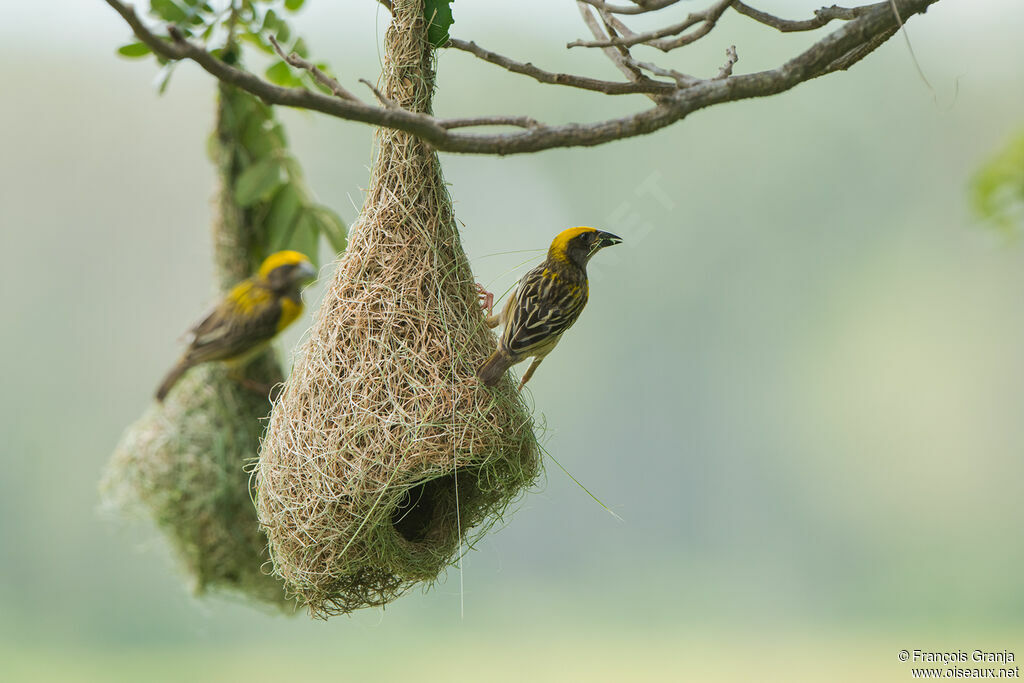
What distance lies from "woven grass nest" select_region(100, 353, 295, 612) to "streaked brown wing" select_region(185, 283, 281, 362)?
0.22 meters

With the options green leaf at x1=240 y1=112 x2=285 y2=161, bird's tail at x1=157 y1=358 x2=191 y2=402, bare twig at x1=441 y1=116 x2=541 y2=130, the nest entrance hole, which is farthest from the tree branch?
bird's tail at x1=157 y1=358 x2=191 y2=402

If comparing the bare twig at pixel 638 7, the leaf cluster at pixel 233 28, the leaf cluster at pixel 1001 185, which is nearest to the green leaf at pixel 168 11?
the leaf cluster at pixel 233 28

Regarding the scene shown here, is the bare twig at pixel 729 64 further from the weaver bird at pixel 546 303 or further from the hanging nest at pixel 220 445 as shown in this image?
the hanging nest at pixel 220 445

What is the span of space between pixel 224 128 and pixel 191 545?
4.21 feet

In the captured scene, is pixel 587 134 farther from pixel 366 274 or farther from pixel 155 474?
pixel 155 474

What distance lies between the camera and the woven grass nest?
2.61 m

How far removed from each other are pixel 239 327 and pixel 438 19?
119 centimetres

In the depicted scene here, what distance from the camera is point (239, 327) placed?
249 cm

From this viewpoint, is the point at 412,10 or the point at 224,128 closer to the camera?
A: the point at 412,10

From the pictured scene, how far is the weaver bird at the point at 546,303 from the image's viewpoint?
5.29 feet

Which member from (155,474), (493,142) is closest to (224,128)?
(155,474)

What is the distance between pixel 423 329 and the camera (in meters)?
1.67

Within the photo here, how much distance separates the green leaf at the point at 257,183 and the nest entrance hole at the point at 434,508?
3.49ft

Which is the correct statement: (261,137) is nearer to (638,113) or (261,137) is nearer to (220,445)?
(220,445)
